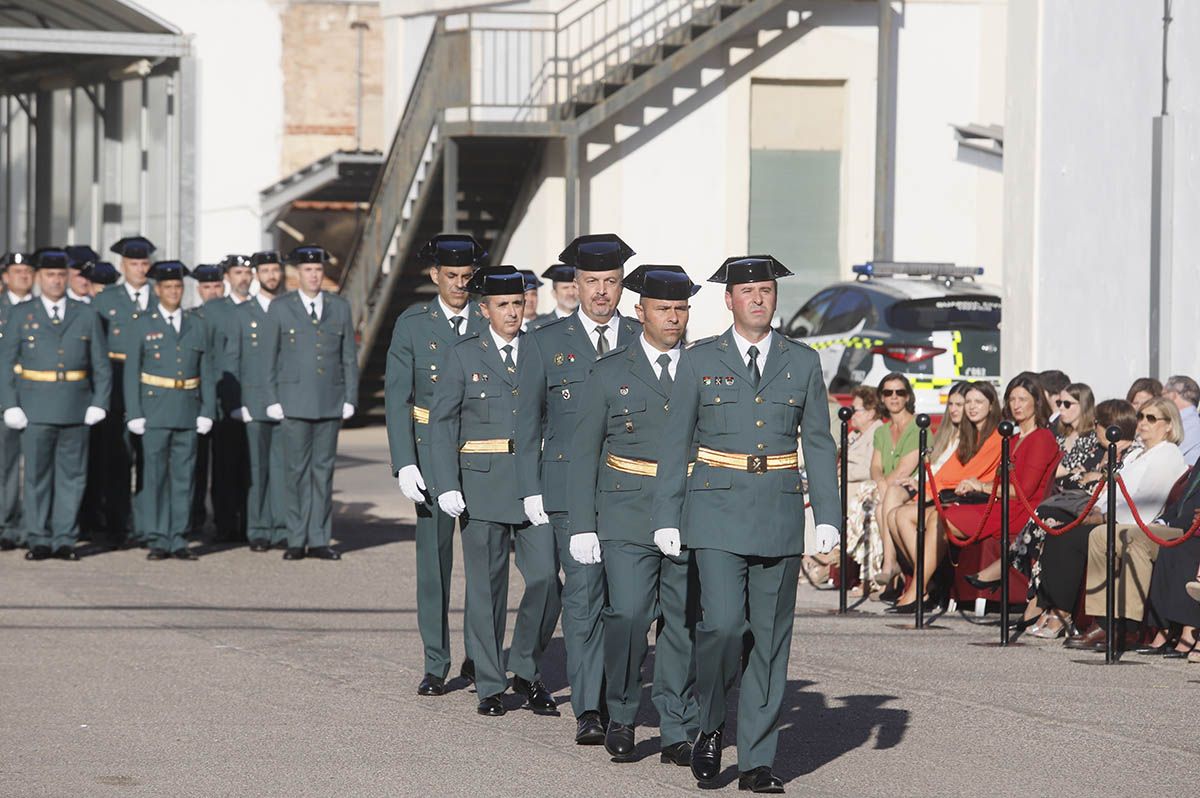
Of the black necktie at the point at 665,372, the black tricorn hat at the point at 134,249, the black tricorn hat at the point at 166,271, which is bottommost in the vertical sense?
the black necktie at the point at 665,372

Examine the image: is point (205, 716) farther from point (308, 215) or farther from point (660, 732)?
point (308, 215)

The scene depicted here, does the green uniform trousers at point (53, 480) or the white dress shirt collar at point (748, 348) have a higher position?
the white dress shirt collar at point (748, 348)

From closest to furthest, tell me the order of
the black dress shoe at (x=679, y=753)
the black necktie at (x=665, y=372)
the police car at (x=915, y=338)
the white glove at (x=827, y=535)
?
the white glove at (x=827, y=535)
the black dress shoe at (x=679, y=753)
the black necktie at (x=665, y=372)
the police car at (x=915, y=338)

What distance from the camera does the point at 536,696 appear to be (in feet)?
31.5

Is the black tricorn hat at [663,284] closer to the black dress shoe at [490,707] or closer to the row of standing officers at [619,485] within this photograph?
the row of standing officers at [619,485]

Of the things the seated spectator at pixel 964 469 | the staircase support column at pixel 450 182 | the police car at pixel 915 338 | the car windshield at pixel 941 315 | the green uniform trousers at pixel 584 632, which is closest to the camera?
the green uniform trousers at pixel 584 632

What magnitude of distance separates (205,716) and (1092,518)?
204 inches

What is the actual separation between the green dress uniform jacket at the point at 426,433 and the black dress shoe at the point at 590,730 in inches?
51.6

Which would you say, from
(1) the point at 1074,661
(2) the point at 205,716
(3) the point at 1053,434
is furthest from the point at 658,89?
(2) the point at 205,716

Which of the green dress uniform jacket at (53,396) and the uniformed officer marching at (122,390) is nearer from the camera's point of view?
the green dress uniform jacket at (53,396)

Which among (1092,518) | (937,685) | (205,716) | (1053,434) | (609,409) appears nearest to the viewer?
(609,409)

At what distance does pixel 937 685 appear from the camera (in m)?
10.2

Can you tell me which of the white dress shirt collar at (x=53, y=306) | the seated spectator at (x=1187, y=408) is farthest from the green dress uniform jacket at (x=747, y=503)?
the white dress shirt collar at (x=53, y=306)

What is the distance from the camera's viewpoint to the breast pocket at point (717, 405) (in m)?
8.02
